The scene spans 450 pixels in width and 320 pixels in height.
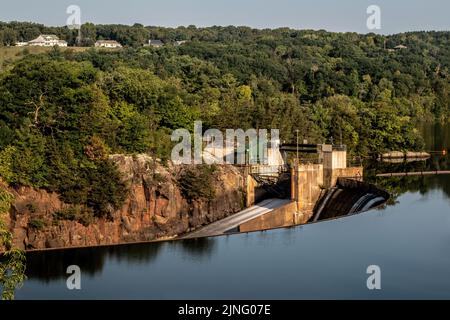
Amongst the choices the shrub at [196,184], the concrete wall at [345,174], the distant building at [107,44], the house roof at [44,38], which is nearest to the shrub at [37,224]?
the shrub at [196,184]

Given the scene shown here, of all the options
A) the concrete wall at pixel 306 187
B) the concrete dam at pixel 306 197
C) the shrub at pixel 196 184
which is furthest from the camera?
the shrub at pixel 196 184

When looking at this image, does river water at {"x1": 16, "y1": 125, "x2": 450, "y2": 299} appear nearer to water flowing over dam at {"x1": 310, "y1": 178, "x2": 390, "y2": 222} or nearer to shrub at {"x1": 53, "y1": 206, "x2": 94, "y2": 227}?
water flowing over dam at {"x1": 310, "y1": 178, "x2": 390, "y2": 222}

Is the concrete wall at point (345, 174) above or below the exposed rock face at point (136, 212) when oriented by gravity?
above

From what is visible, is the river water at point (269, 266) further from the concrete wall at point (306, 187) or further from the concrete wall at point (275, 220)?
the concrete wall at point (306, 187)

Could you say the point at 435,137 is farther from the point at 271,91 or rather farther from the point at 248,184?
the point at 248,184

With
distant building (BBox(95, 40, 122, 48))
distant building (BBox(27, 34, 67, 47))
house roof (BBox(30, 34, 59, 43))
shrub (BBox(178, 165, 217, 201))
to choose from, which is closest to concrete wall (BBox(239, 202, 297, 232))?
shrub (BBox(178, 165, 217, 201))

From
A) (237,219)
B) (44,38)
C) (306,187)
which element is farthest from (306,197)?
(44,38)

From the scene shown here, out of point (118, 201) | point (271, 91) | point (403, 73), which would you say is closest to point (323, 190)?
point (118, 201)
